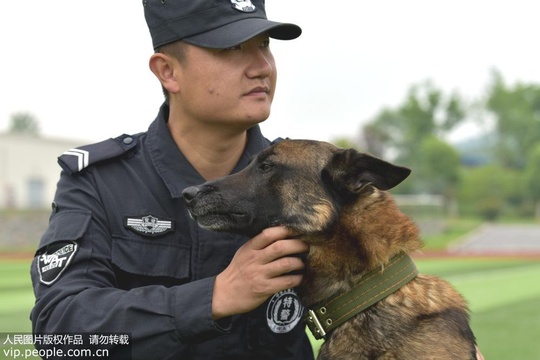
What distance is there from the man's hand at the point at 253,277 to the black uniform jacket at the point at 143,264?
0.19ft

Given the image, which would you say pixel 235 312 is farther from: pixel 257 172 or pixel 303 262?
pixel 257 172

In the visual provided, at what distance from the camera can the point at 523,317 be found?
1032cm

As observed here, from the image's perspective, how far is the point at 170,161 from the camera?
10.9 ft

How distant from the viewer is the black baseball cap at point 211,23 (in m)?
3.09

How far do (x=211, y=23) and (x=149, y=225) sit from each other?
0.90m

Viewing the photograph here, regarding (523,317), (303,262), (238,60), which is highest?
(238,60)

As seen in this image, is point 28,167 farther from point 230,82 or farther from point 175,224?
point 230,82

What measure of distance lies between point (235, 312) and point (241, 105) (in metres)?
0.93

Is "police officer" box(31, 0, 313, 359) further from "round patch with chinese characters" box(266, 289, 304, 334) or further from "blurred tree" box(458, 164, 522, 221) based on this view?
"blurred tree" box(458, 164, 522, 221)

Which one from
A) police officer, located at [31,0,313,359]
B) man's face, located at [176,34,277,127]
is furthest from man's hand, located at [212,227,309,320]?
man's face, located at [176,34,277,127]

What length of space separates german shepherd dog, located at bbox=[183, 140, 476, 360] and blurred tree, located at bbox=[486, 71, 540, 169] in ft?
237

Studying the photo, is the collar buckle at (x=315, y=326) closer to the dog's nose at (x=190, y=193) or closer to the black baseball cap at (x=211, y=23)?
the dog's nose at (x=190, y=193)

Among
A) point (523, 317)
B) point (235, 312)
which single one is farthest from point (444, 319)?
point (523, 317)

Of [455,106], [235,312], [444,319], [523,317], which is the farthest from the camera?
[455,106]
